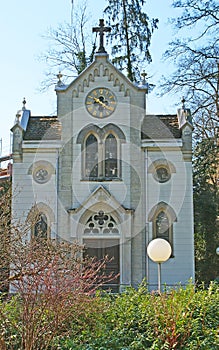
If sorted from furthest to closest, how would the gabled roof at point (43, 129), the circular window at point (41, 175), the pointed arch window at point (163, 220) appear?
the gabled roof at point (43, 129), the circular window at point (41, 175), the pointed arch window at point (163, 220)

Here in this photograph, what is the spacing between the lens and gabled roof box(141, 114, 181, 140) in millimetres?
22641

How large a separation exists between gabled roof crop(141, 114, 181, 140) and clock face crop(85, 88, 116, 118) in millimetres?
1637

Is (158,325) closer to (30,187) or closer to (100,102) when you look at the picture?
(30,187)

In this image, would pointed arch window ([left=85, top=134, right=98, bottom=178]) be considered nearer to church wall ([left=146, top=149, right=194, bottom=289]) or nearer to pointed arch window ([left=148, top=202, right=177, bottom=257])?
church wall ([left=146, top=149, right=194, bottom=289])

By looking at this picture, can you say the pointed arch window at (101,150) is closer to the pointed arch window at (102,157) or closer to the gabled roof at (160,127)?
the pointed arch window at (102,157)

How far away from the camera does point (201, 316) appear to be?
35.0 ft

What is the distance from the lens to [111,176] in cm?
2220

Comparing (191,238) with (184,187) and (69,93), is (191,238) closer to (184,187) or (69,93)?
(184,187)

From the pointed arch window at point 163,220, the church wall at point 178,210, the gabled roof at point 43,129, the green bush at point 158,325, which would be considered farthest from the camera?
the gabled roof at point 43,129

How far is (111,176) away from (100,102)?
9.98ft

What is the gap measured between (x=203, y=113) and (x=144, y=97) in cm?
686

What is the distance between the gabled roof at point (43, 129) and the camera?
22766mm

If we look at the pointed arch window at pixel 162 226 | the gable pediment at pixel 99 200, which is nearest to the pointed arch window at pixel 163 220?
the pointed arch window at pixel 162 226

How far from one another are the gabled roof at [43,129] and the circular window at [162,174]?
4155mm
